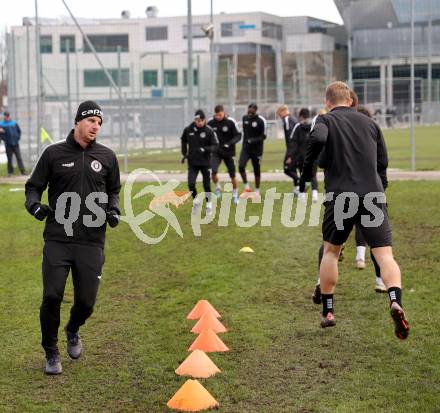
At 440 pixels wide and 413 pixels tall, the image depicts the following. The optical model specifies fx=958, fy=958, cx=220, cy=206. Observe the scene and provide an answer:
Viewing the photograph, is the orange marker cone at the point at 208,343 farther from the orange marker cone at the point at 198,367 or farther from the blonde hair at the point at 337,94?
the blonde hair at the point at 337,94

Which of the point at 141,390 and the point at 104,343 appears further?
the point at 104,343

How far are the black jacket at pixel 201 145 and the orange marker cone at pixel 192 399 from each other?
10.8 m

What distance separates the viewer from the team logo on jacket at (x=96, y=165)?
6.99 meters

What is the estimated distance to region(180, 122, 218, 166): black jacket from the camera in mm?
16672

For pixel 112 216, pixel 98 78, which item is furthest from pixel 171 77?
pixel 112 216

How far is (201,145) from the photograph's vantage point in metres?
16.7

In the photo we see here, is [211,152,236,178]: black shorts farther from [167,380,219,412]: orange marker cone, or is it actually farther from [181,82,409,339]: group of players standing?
[167,380,219,412]: orange marker cone

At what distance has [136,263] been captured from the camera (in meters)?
12.1

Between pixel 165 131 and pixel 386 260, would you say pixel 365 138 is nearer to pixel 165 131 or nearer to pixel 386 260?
pixel 386 260

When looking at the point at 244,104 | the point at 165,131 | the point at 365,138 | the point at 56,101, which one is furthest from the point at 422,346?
the point at 244,104

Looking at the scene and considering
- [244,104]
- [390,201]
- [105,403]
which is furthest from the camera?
[244,104]

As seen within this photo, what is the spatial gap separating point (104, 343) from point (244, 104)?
44275mm

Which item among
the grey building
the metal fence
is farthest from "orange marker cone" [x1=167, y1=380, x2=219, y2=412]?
the grey building

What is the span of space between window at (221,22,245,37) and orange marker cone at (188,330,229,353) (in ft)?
222
